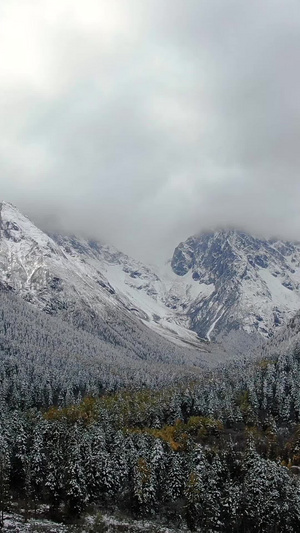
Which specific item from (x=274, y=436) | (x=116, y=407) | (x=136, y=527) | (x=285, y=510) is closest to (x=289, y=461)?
(x=274, y=436)

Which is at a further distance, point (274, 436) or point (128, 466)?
point (274, 436)

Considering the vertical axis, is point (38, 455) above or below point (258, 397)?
below

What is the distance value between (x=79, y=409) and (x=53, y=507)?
226ft

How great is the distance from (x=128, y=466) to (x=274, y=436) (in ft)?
172

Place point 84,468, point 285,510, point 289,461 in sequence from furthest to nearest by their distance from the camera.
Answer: point 289,461, point 84,468, point 285,510

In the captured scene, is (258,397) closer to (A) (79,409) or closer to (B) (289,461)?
(B) (289,461)

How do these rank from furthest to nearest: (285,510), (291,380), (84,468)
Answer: (291,380) → (84,468) → (285,510)

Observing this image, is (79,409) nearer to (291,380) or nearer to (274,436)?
(274,436)

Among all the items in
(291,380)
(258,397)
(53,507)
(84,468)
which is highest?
(291,380)

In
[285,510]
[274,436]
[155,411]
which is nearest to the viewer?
[285,510]

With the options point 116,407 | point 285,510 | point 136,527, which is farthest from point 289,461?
point 116,407

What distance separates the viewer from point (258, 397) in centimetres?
18262

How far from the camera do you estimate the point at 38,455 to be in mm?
113188

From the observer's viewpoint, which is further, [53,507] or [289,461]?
[289,461]
